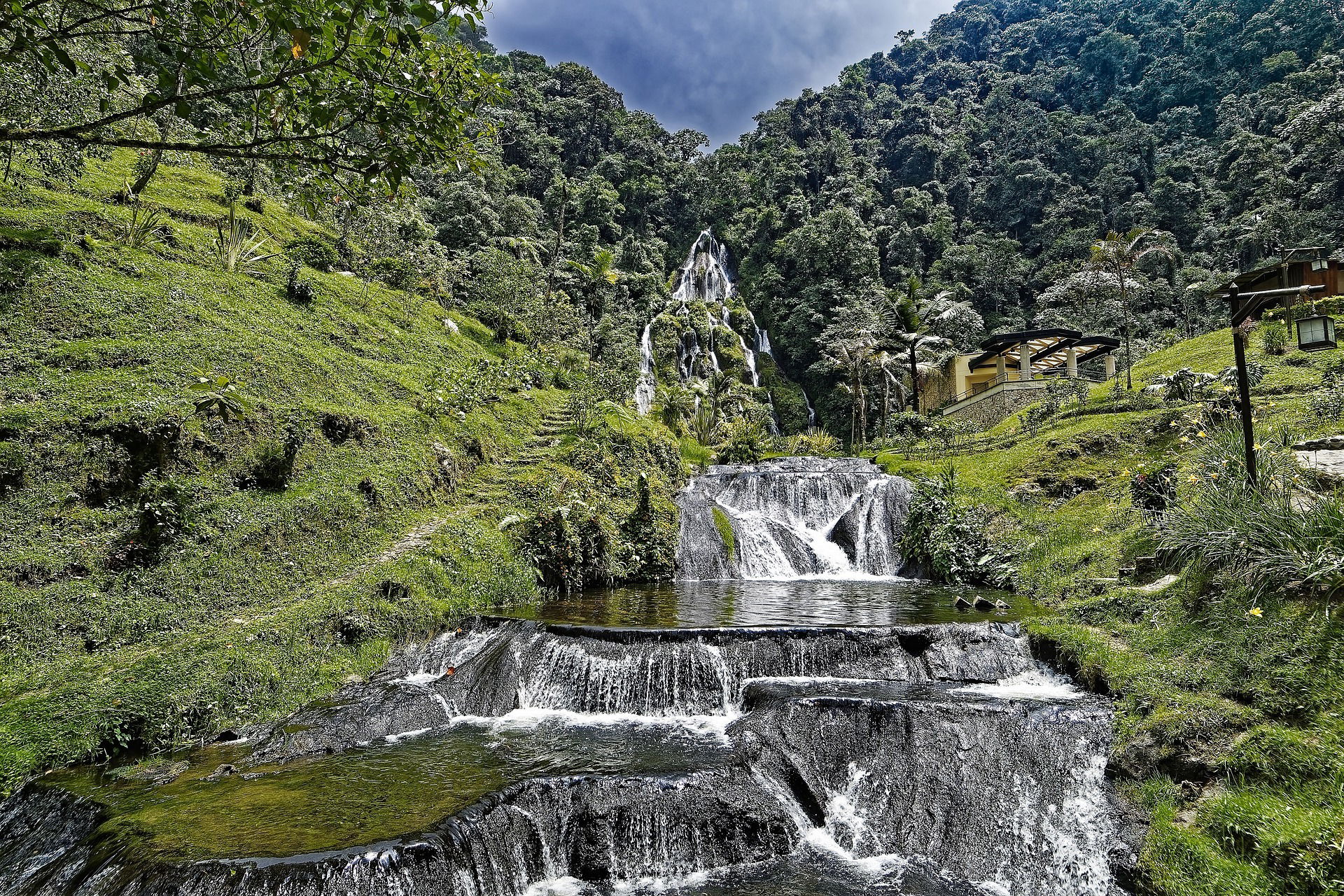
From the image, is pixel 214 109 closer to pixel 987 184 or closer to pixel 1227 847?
pixel 1227 847

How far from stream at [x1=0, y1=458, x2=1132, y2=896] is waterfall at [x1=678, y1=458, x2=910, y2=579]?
7.13m

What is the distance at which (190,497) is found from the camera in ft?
32.1

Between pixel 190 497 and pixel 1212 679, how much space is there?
44.7 ft

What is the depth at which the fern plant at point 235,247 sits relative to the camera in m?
17.9

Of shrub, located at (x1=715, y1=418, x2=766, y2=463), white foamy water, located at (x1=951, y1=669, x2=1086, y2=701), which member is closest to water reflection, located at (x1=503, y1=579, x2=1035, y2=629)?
white foamy water, located at (x1=951, y1=669, x2=1086, y2=701)

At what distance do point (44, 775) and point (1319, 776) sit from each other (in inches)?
464

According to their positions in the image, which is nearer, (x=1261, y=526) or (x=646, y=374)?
(x=1261, y=526)

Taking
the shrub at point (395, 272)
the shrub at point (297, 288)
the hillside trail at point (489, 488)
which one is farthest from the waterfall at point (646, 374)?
the shrub at point (297, 288)

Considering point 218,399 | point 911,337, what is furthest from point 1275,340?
point 218,399

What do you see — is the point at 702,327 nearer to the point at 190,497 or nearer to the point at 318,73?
the point at 190,497

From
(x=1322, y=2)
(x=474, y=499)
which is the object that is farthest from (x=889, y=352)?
(x=1322, y=2)

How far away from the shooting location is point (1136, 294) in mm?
42562

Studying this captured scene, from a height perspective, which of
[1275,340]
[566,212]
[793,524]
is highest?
[566,212]

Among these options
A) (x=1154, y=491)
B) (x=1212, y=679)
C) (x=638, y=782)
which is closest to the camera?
(x=638, y=782)
